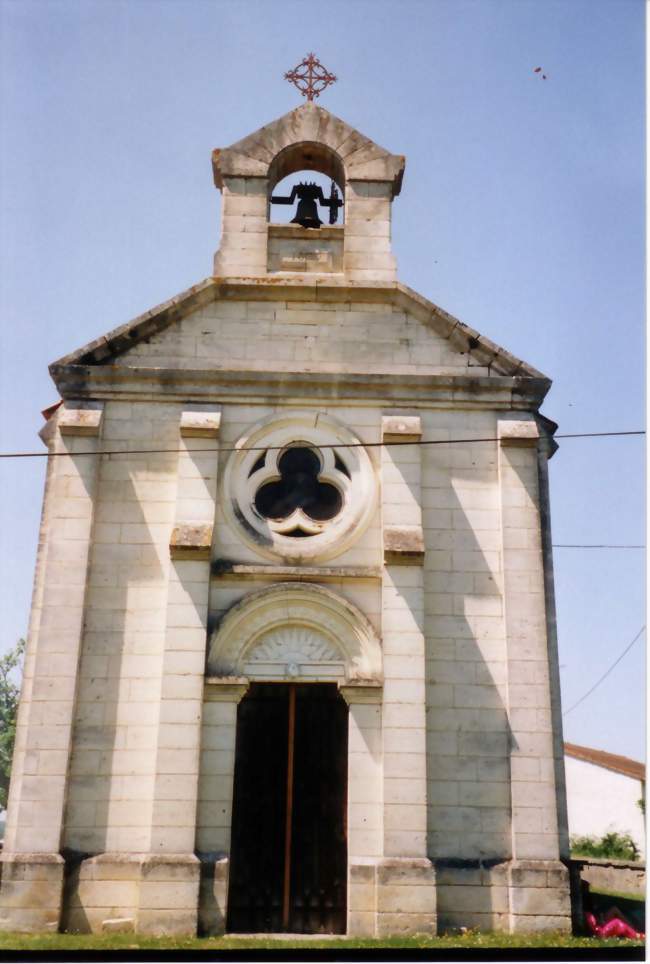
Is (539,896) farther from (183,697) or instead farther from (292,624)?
(183,697)

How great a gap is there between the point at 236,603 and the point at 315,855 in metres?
3.67

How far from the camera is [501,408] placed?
14.5m

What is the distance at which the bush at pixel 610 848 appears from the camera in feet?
114

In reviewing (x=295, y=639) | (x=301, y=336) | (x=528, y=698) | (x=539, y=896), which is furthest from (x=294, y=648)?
(x=301, y=336)

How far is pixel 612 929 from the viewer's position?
12508 millimetres

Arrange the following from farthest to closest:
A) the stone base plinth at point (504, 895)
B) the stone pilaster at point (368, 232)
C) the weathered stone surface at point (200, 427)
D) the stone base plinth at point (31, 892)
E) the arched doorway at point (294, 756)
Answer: the stone pilaster at point (368, 232), the weathered stone surface at point (200, 427), the arched doorway at point (294, 756), the stone base plinth at point (504, 895), the stone base plinth at point (31, 892)

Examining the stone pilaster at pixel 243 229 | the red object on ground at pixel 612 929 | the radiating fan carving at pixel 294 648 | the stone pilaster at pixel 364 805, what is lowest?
the red object on ground at pixel 612 929

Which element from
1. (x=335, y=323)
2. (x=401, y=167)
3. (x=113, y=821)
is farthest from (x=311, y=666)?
(x=401, y=167)

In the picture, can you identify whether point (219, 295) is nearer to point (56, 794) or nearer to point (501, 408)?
point (501, 408)

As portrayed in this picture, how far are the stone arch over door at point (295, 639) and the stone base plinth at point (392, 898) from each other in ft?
8.26

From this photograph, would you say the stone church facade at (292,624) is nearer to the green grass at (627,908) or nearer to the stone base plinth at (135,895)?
the stone base plinth at (135,895)

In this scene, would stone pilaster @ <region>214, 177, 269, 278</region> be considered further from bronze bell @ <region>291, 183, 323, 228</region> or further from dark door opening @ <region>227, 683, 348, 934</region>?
dark door opening @ <region>227, 683, 348, 934</region>

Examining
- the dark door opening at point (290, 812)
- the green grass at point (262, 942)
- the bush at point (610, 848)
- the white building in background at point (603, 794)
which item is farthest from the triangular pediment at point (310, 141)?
the white building in background at point (603, 794)

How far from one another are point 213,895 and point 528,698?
16.4 feet
